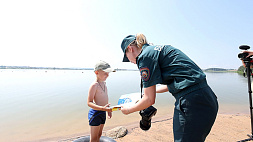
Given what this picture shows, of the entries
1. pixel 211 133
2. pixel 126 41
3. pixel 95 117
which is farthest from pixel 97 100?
pixel 211 133

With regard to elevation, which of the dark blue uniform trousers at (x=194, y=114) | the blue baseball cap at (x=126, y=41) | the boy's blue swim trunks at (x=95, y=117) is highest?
the blue baseball cap at (x=126, y=41)

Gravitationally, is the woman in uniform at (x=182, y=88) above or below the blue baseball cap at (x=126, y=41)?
below

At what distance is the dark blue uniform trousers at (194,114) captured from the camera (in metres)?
1.17

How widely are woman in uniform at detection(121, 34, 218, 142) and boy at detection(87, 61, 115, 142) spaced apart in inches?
44.2

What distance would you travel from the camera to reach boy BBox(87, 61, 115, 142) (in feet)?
7.18

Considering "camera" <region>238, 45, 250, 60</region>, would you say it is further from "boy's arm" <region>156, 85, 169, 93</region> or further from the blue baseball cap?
the blue baseball cap

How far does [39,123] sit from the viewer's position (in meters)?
5.13

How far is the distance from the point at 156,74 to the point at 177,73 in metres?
0.19

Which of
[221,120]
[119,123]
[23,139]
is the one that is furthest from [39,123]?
[221,120]

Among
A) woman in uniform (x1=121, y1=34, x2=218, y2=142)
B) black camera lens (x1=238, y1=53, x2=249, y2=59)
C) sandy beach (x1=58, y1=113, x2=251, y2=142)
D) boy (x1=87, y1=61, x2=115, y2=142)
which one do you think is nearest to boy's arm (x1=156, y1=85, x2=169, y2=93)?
woman in uniform (x1=121, y1=34, x2=218, y2=142)

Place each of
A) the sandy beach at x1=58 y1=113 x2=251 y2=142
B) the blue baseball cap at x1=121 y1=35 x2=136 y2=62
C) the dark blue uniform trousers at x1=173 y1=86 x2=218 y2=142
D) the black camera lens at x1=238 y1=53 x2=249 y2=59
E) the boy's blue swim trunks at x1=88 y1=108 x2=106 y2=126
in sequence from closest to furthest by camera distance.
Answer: the dark blue uniform trousers at x1=173 y1=86 x2=218 y2=142, the blue baseball cap at x1=121 y1=35 x2=136 y2=62, the boy's blue swim trunks at x1=88 y1=108 x2=106 y2=126, the black camera lens at x1=238 y1=53 x2=249 y2=59, the sandy beach at x1=58 y1=113 x2=251 y2=142

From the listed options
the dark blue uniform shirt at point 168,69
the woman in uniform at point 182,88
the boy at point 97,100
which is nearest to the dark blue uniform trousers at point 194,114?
the woman in uniform at point 182,88

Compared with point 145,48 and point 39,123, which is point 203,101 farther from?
point 39,123

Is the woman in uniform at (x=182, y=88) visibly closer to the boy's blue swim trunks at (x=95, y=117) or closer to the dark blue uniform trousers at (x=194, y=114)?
the dark blue uniform trousers at (x=194, y=114)
